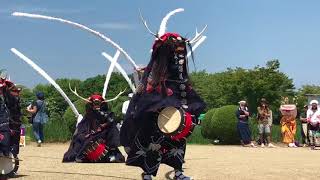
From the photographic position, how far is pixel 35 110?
686 inches

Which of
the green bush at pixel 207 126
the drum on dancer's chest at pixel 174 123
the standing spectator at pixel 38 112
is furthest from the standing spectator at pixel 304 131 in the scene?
the drum on dancer's chest at pixel 174 123

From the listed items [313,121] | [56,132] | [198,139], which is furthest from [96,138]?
[198,139]

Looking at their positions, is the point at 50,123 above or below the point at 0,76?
below

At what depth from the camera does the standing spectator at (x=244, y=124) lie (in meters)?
19.4

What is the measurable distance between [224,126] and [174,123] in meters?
14.2

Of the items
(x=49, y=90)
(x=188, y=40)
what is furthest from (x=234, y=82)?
(x=188, y=40)

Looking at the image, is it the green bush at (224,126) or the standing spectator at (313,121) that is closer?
the standing spectator at (313,121)

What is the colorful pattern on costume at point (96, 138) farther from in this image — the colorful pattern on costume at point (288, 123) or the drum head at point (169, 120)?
the colorful pattern on costume at point (288, 123)

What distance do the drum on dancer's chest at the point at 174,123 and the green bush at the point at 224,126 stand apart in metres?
13.9

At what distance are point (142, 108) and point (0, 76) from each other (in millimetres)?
2801

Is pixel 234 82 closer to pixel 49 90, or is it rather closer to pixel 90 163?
pixel 49 90

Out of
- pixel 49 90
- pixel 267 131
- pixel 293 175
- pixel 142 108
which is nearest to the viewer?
pixel 142 108

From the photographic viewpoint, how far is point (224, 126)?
67.5 feet

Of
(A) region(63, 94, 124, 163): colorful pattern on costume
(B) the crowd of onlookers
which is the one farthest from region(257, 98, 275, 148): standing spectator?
(A) region(63, 94, 124, 163): colorful pattern on costume
